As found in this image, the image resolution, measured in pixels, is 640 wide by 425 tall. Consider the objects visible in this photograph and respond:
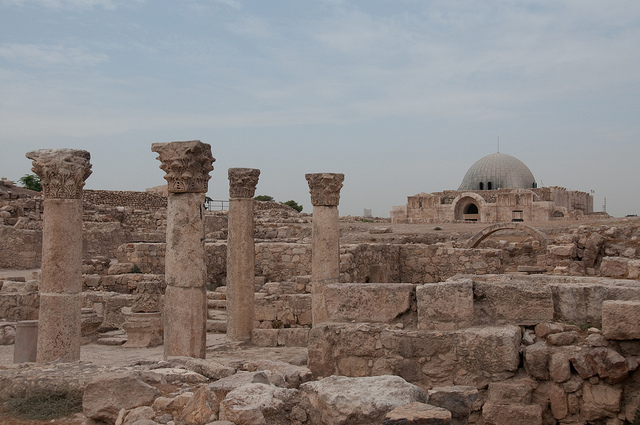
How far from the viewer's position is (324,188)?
10.5 meters

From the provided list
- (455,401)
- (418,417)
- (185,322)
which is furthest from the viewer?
(185,322)

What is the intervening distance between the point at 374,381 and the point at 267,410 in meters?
0.82

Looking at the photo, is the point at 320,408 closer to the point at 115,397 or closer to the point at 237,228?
the point at 115,397

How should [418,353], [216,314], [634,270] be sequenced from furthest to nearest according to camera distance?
[216,314] < [634,270] < [418,353]

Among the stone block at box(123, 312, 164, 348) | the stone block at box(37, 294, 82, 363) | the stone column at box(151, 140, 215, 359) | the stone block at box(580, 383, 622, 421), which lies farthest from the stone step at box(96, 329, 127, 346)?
the stone block at box(580, 383, 622, 421)

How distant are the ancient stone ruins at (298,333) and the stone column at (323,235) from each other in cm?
3

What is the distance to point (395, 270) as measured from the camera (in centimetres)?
1794

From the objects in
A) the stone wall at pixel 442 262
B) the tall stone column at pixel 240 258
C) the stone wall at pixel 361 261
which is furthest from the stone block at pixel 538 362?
the stone wall at pixel 442 262

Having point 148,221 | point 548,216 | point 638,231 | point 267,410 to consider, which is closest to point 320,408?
point 267,410

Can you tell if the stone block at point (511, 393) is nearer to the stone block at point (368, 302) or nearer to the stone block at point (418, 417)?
the stone block at point (368, 302)

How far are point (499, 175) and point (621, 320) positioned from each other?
54652 millimetres

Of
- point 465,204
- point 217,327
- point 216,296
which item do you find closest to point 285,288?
point 217,327

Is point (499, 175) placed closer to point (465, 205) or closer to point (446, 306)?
point (465, 205)

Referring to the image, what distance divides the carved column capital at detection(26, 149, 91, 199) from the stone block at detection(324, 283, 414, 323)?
157 inches
